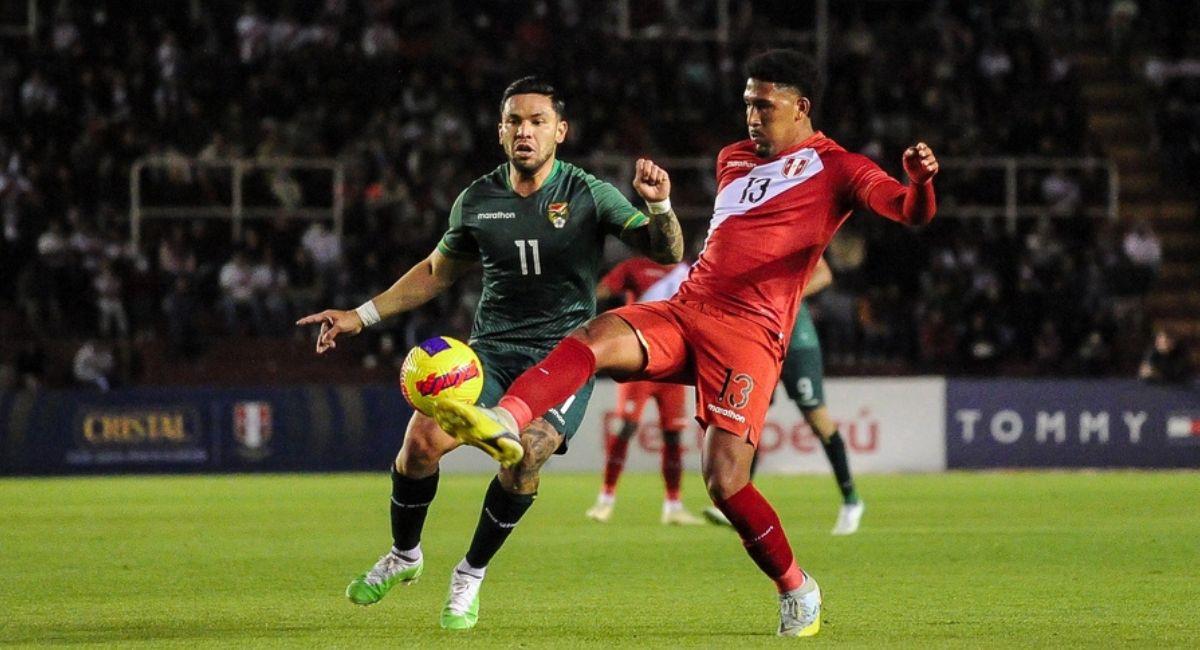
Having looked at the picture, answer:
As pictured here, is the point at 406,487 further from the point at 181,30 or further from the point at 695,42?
the point at 695,42

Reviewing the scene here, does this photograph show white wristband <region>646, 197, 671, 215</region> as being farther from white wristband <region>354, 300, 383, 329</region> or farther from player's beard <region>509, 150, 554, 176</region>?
white wristband <region>354, 300, 383, 329</region>

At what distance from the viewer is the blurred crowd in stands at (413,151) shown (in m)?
22.6

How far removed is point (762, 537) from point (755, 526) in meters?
0.05

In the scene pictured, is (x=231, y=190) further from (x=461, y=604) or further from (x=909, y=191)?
(x=909, y=191)

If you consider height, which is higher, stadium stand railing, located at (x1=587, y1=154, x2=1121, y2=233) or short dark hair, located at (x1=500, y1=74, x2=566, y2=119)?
short dark hair, located at (x1=500, y1=74, x2=566, y2=119)

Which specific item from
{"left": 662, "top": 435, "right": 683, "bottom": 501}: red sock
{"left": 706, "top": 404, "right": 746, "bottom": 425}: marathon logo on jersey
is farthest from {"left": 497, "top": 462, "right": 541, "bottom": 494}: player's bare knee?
{"left": 662, "top": 435, "right": 683, "bottom": 501}: red sock

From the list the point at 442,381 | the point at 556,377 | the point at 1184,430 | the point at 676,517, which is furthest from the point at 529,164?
the point at 1184,430

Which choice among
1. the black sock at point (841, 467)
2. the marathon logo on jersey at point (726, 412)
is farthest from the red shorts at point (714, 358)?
the black sock at point (841, 467)

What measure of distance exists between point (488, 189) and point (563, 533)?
519 cm

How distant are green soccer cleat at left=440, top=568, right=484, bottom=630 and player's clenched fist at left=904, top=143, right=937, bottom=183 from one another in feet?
7.84

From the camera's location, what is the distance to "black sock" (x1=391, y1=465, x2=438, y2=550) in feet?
26.5

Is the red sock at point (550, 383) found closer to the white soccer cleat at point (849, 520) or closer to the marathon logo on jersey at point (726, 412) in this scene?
the marathon logo on jersey at point (726, 412)

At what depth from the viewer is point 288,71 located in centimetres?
2530

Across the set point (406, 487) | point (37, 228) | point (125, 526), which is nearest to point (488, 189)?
point (406, 487)
